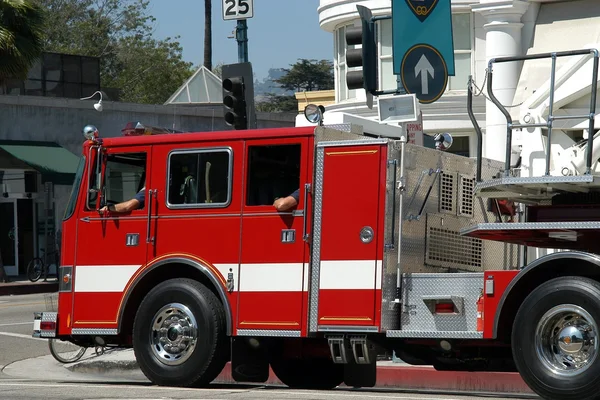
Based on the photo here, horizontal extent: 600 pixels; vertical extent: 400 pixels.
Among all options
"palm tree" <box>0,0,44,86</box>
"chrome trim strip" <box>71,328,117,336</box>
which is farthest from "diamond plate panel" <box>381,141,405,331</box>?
"palm tree" <box>0,0,44,86</box>

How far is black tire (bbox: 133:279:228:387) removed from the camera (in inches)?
419

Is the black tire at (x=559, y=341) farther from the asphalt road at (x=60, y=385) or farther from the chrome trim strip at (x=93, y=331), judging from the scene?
the chrome trim strip at (x=93, y=331)

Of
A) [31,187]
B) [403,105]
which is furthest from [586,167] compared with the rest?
[31,187]

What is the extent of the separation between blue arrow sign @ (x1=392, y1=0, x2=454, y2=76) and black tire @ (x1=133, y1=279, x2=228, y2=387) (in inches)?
178

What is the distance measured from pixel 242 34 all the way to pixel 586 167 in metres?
10.8

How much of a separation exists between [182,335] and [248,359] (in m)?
0.65

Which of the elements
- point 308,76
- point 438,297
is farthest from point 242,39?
point 308,76

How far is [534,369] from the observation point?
9062 millimetres

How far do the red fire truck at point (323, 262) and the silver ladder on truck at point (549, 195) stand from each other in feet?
0.06

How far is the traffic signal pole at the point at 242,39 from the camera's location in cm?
1859

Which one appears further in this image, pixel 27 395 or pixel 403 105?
pixel 403 105

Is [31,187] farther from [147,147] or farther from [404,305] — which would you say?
[404,305]

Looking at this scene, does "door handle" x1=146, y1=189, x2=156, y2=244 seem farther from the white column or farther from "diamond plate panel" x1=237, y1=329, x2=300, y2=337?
the white column

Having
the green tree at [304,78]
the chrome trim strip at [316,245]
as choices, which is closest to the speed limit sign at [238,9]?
the chrome trim strip at [316,245]
